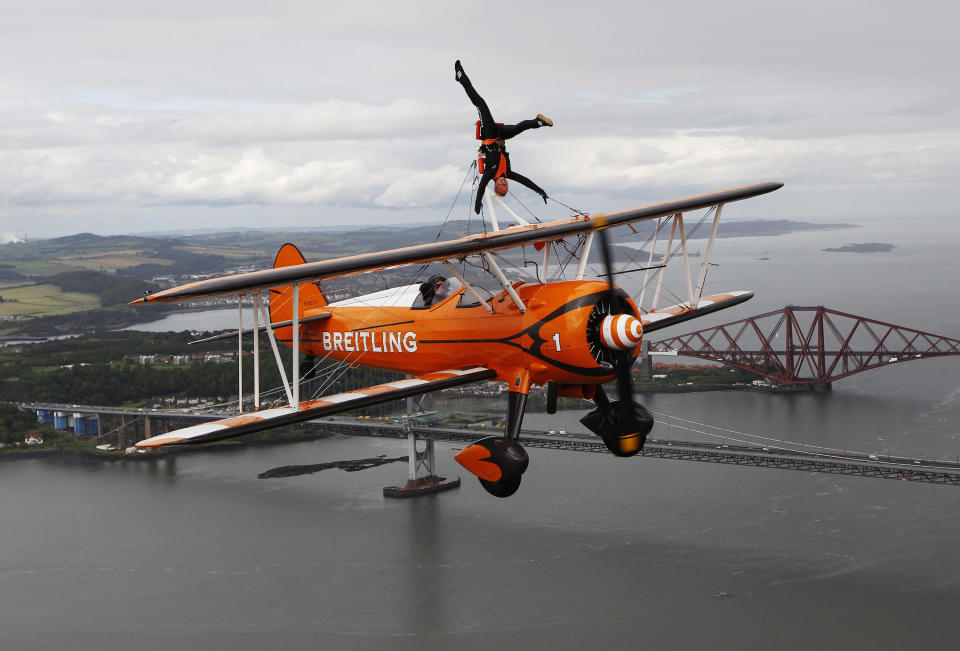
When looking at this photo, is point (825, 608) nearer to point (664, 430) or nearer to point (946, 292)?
point (664, 430)

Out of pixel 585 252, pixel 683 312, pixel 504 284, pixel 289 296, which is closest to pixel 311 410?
pixel 504 284

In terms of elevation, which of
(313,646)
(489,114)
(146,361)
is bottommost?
(313,646)

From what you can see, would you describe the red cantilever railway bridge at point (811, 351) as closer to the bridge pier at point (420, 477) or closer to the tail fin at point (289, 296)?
the bridge pier at point (420, 477)

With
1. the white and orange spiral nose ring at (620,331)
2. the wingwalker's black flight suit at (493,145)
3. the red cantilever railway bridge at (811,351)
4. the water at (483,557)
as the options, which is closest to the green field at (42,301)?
the water at (483,557)

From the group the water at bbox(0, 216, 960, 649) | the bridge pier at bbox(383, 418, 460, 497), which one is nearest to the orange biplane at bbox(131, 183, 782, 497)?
the water at bbox(0, 216, 960, 649)

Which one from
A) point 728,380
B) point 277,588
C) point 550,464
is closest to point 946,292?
point 728,380

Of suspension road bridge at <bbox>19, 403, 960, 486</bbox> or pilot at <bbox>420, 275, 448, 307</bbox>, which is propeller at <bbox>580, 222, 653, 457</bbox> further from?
suspension road bridge at <bbox>19, 403, 960, 486</bbox>
